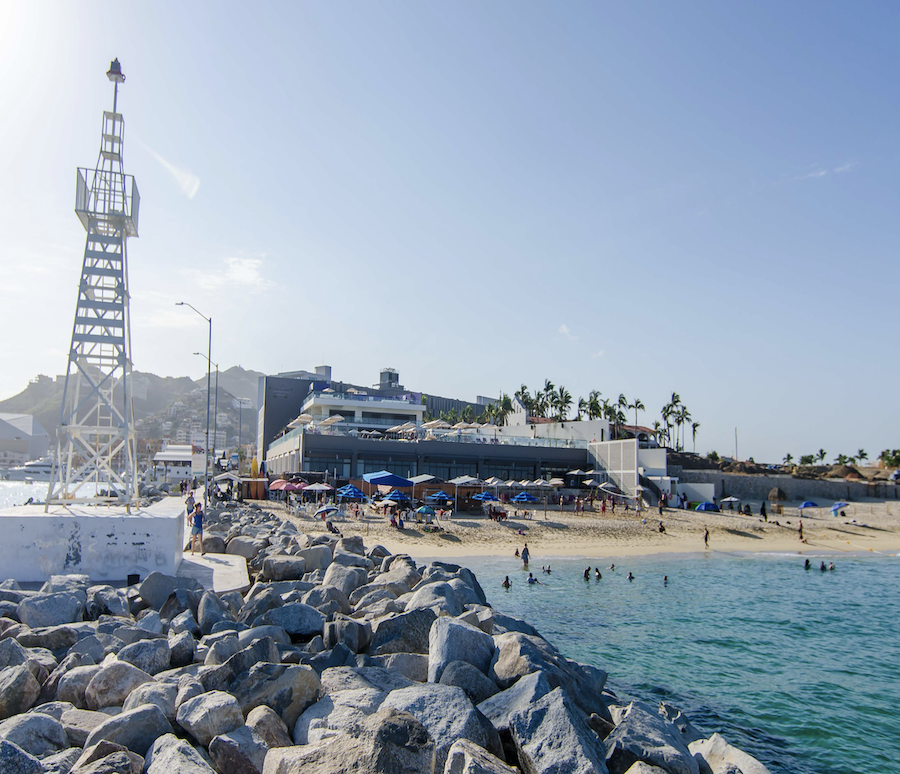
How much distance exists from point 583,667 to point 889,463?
308 ft

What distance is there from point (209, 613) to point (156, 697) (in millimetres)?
4126

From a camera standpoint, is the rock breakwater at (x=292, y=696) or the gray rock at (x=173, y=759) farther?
the rock breakwater at (x=292, y=696)

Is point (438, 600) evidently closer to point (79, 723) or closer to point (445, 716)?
point (445, 716)

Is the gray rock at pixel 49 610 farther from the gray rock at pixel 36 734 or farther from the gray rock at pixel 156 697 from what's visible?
the gray rock at pixel 36 734

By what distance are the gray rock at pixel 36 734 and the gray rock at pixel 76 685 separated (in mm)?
1421

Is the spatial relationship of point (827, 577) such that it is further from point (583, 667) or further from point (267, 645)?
point (267, 645)

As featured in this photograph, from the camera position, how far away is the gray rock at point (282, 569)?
17.0 metres

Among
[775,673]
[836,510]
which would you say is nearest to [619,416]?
[836,510]

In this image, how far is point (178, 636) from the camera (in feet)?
32.9

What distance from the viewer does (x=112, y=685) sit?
8297 millimetres

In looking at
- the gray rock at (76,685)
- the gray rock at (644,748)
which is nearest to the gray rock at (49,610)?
the gray rock at (76,685)

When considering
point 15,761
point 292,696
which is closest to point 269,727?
point 292,696

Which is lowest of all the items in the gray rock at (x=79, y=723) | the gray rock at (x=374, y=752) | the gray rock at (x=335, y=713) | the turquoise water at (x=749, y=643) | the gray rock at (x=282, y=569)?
the turquoise water at (x=749, y=643)

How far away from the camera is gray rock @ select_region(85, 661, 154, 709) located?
8.20 meters
